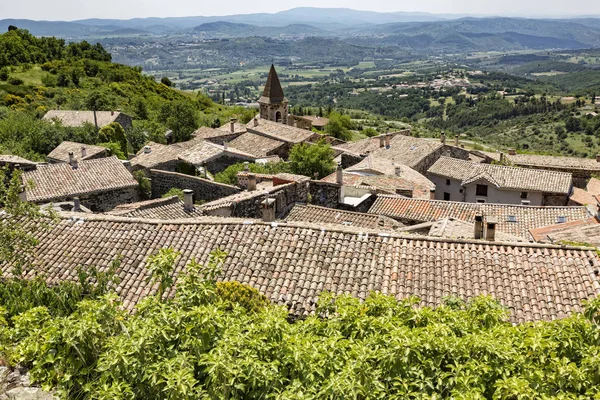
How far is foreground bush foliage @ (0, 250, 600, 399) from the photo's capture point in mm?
5266

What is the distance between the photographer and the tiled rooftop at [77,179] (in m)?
23.0

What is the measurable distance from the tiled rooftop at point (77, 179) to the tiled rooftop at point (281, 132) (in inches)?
807

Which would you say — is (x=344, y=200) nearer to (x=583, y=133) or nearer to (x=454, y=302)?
(x=454, y=302)

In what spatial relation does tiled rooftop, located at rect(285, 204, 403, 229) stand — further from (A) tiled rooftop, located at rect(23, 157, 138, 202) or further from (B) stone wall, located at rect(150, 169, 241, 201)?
(A) tiled rooftop, located at rect(23, 157, 138, 202)

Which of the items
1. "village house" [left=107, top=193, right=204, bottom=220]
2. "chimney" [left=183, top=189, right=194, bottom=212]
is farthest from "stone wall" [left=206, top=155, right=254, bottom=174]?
"chimney" [left=183, top=189, right=194, bottom=212]

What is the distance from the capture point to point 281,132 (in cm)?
4762

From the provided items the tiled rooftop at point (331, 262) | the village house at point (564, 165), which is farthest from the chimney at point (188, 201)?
the village house at point (564, 165)

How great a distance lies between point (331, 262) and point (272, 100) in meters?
49.9

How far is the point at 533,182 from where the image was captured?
34.2 m

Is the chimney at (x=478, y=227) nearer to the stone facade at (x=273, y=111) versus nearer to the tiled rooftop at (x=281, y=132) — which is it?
the tiled rooftop at (x=281, y=132)

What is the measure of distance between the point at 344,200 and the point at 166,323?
17.4 meters

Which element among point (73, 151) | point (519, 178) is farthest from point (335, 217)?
point (73, 151)

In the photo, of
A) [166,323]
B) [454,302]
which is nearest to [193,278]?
[166,323]

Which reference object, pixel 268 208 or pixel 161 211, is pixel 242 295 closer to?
pixel 268 208
